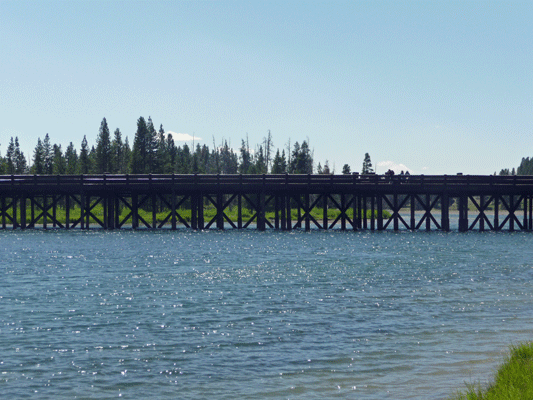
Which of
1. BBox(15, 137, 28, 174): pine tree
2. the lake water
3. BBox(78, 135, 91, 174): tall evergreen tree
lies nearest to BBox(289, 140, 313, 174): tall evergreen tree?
BBox(78, 135, 91, 174): tall evergreen tree

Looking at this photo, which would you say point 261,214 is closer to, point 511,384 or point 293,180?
point 293,180

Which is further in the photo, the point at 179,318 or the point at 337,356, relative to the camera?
the point at 179,318

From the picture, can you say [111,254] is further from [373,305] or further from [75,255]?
[373,305]

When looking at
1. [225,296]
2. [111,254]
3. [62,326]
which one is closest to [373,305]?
[225,296]

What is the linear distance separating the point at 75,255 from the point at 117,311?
16.6 m

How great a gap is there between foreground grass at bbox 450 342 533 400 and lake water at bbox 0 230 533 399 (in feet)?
1.64

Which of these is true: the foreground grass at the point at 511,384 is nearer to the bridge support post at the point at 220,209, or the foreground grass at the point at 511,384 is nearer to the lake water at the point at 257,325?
the lake water at the point at 257,325

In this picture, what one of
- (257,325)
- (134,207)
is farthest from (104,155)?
(257,325)

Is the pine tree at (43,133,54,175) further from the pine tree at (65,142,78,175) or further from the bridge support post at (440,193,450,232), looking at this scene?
the bridge support post at (440,193,450,232)

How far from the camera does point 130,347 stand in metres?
12.3

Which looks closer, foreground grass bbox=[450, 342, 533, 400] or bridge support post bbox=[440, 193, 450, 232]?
foreground grass bbox=[450, 342, 533, 400]

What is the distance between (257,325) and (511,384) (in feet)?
22.7

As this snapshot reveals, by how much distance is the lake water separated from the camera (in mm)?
10039

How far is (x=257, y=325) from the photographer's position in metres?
14.3
